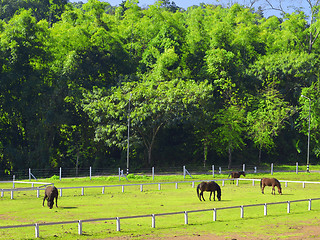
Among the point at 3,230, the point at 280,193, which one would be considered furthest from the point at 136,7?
the point at 3,230

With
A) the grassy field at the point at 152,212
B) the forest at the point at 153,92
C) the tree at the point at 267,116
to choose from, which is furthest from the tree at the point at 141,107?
the grassy field at the point at 152,212

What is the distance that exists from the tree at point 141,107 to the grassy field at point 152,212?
1970cm

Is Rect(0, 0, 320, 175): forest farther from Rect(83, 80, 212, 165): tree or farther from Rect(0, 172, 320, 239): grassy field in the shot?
Rect(0, 172, 320, 239): grassy field

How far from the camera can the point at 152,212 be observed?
29.4 meters

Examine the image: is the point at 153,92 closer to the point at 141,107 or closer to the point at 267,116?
the point at 141,107

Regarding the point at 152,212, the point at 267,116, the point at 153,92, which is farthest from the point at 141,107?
the point at 152,212

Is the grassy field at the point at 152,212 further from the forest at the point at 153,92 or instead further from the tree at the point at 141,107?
the forest at the point at 153,92

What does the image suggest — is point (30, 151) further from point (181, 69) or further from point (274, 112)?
point (274, 112)

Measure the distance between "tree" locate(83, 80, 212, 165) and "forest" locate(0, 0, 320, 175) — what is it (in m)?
0.19

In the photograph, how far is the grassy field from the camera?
2272 cm

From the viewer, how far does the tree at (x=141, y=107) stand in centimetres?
6613

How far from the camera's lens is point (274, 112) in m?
76.4

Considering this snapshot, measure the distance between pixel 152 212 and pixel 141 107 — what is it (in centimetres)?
3760

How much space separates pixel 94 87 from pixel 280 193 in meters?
39.4
